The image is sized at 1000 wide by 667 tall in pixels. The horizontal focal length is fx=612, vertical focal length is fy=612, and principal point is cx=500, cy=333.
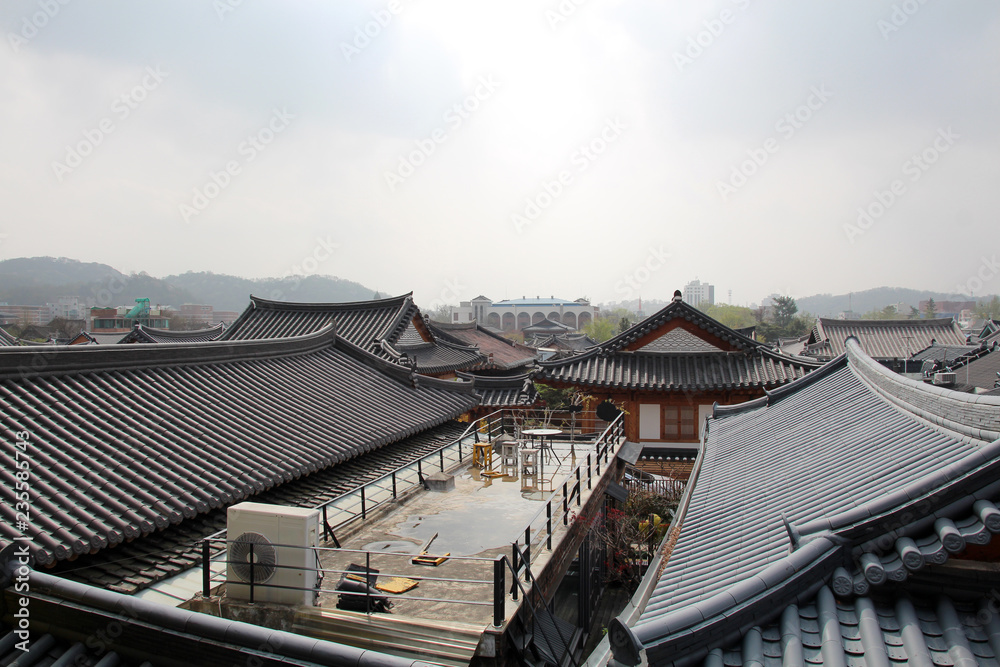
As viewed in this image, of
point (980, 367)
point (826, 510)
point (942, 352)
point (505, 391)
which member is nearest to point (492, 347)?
point (505, 391)

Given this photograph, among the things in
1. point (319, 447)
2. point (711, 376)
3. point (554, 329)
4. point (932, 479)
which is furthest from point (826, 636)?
point (554, 329)

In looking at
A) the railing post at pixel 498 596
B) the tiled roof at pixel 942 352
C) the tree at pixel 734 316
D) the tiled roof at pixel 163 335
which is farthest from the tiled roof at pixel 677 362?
the tree at pixel 734 316

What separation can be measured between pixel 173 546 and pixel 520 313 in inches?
5616

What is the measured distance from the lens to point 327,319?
2383 cm

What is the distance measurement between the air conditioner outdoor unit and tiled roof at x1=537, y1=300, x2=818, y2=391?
16067mm

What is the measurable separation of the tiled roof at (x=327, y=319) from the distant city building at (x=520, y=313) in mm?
119139

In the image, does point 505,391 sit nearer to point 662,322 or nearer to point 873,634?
point 662,322

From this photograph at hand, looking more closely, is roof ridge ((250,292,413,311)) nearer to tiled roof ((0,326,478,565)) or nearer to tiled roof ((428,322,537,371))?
tiled roof ((0,326,478,565))

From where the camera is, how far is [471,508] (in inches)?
501

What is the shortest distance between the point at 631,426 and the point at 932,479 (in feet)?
61.8

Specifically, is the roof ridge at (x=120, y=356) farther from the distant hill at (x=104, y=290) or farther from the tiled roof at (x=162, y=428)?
the distant hill at (x=104, y=290)

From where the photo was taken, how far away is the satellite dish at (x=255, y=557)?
304 inches

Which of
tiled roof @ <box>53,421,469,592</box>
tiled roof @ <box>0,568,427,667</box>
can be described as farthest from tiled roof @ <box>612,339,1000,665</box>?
tiled roof @ <box>53,421,469,592</box>

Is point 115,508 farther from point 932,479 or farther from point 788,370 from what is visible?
point 788,370
